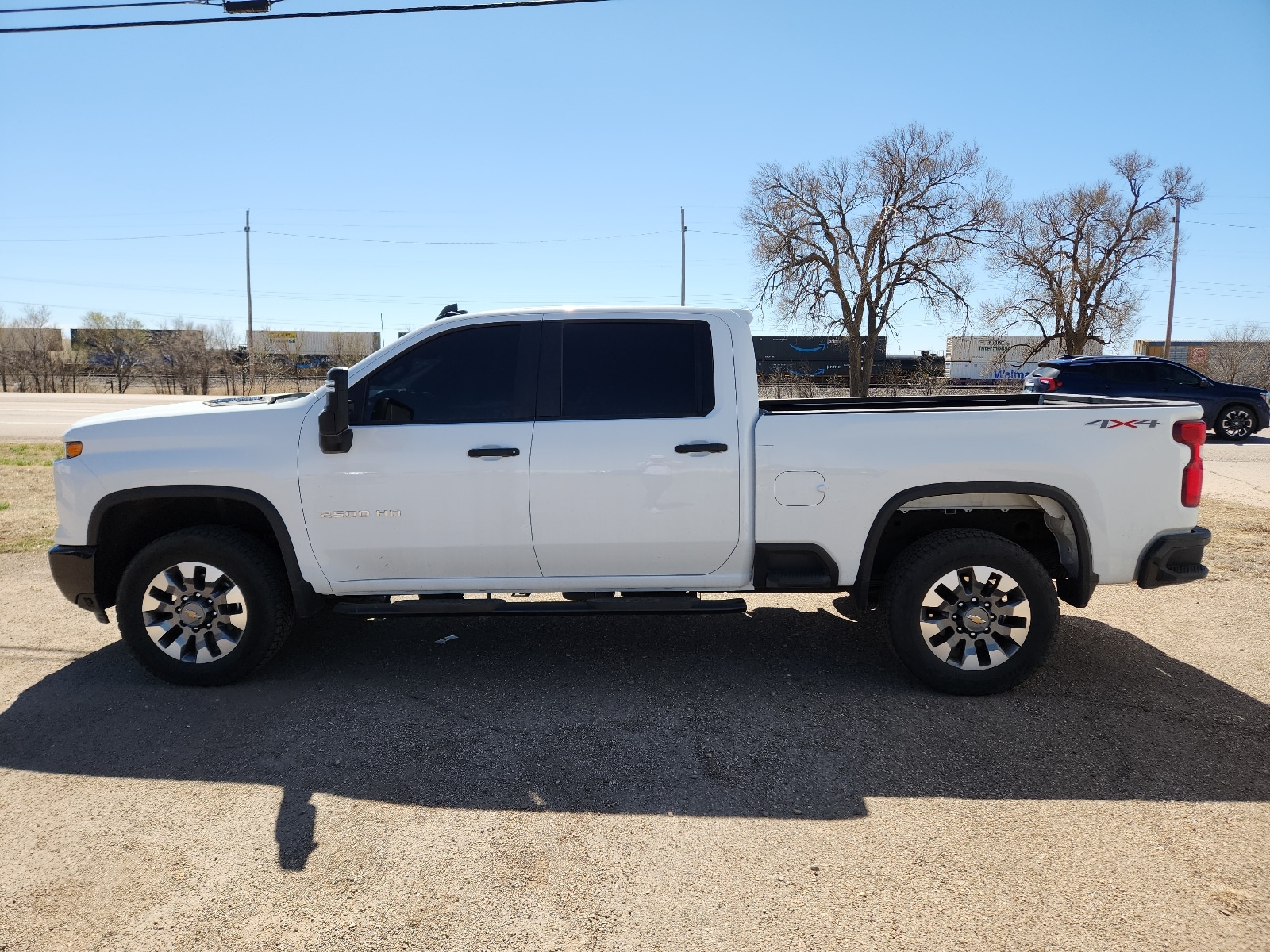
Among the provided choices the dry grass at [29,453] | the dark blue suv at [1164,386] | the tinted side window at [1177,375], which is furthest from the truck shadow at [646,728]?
the tinted side window at [1177,375]

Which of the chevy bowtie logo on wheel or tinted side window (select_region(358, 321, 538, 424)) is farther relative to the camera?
tinted side window (select_region(358, 321, 538, 424))

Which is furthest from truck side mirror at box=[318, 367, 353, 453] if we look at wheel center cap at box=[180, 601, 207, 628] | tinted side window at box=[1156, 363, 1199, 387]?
tinted side window at box=[1156, 363, 1199, 387]

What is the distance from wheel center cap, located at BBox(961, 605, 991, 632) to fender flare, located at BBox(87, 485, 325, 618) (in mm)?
3475

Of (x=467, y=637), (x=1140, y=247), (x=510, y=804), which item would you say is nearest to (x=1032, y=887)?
(x=510, y=804)

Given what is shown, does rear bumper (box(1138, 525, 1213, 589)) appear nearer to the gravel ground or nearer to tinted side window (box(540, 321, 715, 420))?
the gravel ground

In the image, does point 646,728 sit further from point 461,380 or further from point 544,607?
point 461,380

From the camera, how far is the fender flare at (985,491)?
4363 mm

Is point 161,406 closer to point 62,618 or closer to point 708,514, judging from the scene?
point 62,618

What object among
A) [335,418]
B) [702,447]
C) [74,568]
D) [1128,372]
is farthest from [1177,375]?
[74,568]

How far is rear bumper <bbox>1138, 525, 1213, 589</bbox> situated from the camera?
174 inches

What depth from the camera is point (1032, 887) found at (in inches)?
113

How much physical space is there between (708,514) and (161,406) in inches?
127

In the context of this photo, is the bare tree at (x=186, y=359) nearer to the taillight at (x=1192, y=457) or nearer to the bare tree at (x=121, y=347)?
the bare tree at (x=121, y=347)

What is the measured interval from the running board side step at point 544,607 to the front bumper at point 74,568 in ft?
4.53
